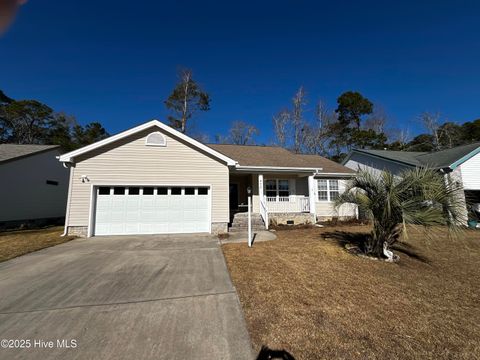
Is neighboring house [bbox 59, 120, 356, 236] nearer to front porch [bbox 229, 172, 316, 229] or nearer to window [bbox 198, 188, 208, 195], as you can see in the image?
window [bbox 198, 188, 208, 195]

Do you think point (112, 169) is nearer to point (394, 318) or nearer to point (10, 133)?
point (394, 318)

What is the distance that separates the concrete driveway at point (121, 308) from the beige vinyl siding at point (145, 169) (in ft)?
12.0

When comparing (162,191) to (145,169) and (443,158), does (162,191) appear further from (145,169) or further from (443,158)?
(443,158)

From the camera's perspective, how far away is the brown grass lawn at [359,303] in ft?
9.29

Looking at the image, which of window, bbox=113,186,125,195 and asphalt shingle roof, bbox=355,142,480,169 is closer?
window, bbox=113,186,125,195

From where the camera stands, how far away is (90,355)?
2.62 meters

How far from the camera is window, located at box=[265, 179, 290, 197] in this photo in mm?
13586

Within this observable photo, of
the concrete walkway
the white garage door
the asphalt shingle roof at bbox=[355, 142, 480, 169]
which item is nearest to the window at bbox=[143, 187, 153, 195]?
the white garage door

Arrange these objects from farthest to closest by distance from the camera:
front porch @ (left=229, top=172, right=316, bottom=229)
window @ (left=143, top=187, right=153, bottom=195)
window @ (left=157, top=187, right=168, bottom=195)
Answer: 1. front porch @ (left=229, top=172, right=316, bottom=229)
2. window @ (left=157, top=187, right=168, bottom=195)
3. window @ (left=143, top=187, right=153, bottom=195)

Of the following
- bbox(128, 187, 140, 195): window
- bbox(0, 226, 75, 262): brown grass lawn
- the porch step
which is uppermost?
bbox(128, 187, 140, 195): window

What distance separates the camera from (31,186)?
1384cm

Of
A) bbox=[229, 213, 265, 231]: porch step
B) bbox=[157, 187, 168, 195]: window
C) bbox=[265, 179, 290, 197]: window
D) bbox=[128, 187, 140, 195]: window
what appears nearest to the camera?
bbox=[128, 187, 140, 195]: window

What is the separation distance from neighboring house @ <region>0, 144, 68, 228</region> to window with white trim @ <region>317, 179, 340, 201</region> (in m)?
18.6

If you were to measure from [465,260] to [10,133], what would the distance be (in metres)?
45.1
